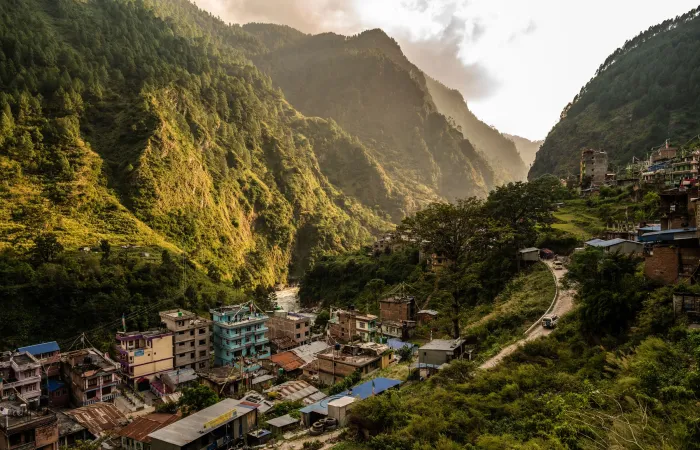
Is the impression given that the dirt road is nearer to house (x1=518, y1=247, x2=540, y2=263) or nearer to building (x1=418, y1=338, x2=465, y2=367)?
building (x1=418, y1=338, x2=465, y2=367)

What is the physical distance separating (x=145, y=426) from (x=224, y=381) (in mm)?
7486

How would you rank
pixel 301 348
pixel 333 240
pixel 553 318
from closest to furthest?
pixel 553 318 < pixel 301 348 < pixel 333 240

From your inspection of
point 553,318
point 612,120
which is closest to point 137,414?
point 553,318

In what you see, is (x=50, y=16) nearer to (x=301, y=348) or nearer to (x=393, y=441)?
(x=301, y=348)

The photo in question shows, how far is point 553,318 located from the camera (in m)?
23.2

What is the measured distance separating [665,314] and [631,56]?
13455 cm

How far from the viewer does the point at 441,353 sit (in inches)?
928

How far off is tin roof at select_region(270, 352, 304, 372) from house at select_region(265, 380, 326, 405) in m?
4.38

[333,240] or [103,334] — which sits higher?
[333,240]

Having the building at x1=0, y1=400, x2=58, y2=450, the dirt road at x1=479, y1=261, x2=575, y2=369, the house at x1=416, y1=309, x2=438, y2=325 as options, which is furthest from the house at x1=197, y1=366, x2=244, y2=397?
the dirt road at x1=479, y1=261, x2=575, y2=369

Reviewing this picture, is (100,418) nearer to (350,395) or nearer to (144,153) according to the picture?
(350,395)

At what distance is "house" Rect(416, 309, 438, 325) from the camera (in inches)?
1560

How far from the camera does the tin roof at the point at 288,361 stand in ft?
118

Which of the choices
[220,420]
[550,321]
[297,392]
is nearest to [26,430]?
[220,420]
